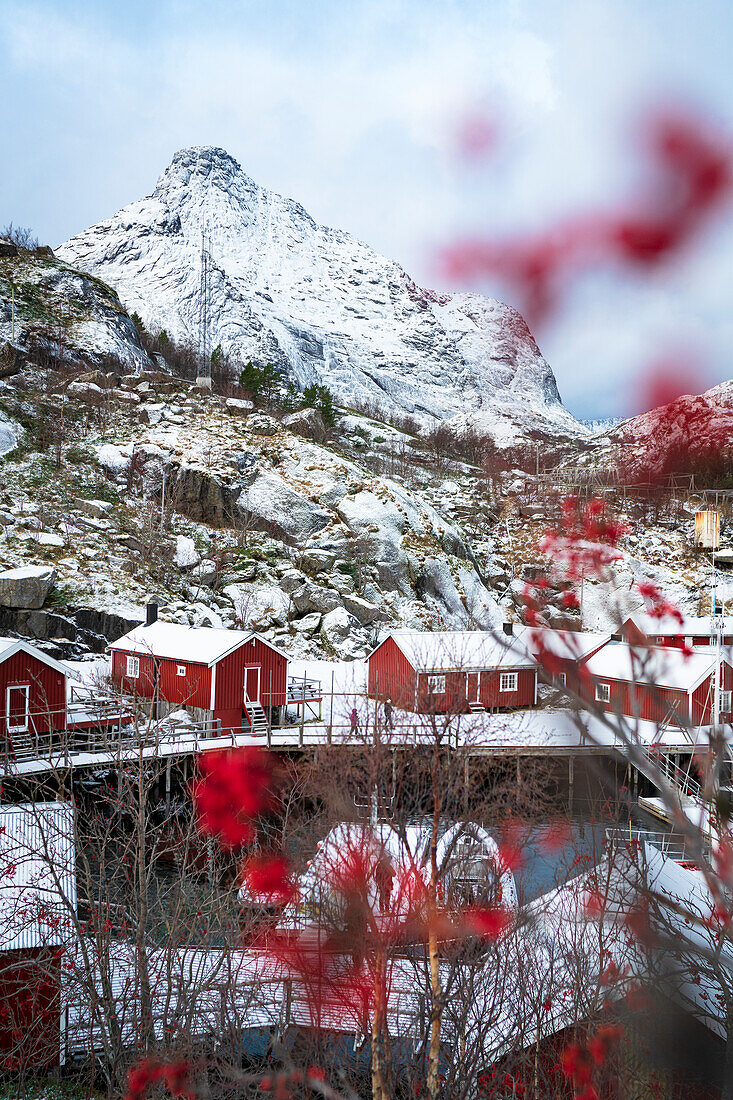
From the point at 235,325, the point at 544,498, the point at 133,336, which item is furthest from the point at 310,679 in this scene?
the point at 235,325

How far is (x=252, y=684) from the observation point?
906 inches

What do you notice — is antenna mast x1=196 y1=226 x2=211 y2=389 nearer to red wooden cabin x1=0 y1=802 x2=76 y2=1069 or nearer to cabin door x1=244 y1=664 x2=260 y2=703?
cabin door x1=244 y1=664 x2=260 y2=703

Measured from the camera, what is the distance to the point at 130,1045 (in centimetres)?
911

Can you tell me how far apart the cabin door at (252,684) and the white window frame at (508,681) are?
8558mm

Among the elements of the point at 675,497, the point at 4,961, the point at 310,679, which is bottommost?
the point at 4,961

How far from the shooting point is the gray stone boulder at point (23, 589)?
85.6ft

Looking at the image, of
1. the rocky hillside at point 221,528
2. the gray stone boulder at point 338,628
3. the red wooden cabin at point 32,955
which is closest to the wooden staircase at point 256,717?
the rocky hillside at point 221,528

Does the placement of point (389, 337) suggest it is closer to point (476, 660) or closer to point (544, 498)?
point (544, 498)

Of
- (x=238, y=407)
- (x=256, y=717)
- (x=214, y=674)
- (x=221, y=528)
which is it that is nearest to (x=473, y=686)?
(x=256, y=717)

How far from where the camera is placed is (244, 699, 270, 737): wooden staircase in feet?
72.1

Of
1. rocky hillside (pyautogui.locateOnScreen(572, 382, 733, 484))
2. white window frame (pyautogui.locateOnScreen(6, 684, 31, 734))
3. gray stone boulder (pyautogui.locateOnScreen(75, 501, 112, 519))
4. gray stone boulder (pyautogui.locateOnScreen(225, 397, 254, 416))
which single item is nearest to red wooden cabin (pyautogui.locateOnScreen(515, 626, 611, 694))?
rocky hillside (pyautogui.locateOnScreen(572, 382, 733, 484))

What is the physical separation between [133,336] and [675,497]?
56209 millimetres

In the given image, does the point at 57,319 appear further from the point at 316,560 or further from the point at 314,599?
the point at 314,599

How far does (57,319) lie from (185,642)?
112ft
